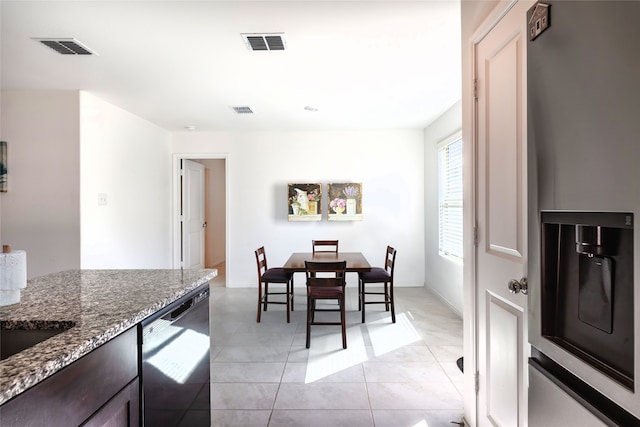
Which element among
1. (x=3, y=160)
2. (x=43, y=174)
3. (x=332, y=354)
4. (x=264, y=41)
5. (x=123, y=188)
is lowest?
(x=332, y=354)

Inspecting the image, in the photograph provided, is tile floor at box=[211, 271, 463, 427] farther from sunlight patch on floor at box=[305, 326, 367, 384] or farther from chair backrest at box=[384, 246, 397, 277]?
chair backrest at box=[384, 246, 397, 277]

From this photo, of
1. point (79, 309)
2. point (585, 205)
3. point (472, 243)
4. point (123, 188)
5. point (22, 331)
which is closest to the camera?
point (585, 205)

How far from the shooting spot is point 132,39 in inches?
94.8

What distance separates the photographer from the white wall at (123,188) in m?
3.63

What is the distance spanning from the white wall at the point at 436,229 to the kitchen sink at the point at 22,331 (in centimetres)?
378

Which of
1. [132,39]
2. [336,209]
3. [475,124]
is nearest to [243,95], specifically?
[132,39]

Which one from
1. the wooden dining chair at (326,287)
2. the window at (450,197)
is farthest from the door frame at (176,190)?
the window at (450,197)

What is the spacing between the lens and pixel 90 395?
0.93 m

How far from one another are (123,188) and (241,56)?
2686 mm

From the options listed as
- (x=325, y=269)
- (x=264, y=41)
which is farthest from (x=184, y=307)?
(x=264, y=41)

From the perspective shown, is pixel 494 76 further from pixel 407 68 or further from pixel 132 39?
pixel 132 39

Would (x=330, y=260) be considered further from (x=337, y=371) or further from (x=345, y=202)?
(x=345, y=202)

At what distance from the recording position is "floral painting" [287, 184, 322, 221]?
523cm

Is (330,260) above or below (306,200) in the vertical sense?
below
